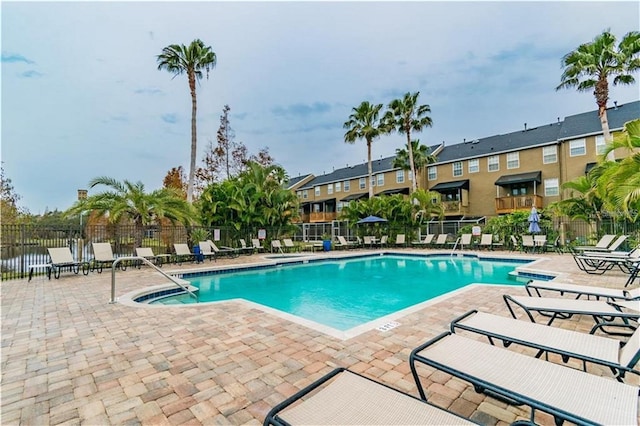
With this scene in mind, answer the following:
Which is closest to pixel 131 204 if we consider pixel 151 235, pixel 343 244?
pixel 151 235

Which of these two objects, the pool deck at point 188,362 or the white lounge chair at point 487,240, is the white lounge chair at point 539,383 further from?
the white lounge chair at point 487,240

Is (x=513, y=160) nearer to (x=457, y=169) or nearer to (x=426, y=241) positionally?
(x=457, y=169)

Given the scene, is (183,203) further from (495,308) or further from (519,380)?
(519,380)

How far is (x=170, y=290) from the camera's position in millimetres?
8023

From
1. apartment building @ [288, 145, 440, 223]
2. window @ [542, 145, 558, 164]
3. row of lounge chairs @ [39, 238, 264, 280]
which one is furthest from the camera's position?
apartment building @ [288, 145, 440, 223]

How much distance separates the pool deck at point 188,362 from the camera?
248 centimetres

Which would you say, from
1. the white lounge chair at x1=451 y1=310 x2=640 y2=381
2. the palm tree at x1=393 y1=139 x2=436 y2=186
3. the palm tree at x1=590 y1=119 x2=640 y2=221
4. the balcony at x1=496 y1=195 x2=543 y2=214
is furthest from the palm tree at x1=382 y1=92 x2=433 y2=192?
the white lounge chair at x1=451 y1=310 x2=640 y2=381

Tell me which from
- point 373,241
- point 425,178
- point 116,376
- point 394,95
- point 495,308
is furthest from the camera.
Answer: point 425,178

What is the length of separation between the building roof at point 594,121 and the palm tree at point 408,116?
381 inches

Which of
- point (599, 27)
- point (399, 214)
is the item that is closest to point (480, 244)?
point (399, 214)

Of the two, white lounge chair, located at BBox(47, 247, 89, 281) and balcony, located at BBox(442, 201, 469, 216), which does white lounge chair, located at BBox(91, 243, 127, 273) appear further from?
balcony, located at BBox(442, 201, 469, 216)

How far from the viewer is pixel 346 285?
10.2m

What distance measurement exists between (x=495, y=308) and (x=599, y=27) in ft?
57.2

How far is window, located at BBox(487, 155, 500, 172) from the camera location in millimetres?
25688
